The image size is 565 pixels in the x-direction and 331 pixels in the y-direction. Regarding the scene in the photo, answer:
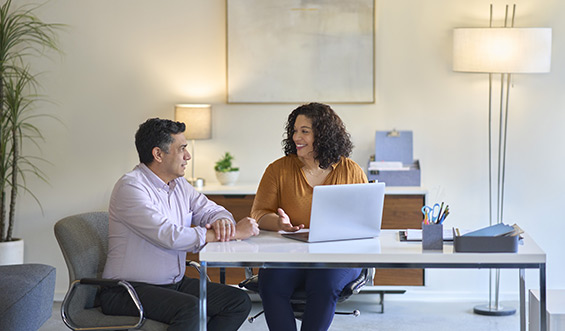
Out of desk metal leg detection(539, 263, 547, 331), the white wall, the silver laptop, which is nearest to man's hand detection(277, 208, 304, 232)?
the silver laptop

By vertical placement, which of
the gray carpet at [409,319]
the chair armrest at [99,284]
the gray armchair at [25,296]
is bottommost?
the gray carpet at [409,319]

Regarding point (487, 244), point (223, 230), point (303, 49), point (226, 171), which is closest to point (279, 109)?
point (303, 49)

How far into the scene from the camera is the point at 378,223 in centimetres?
314

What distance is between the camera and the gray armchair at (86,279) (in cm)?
299

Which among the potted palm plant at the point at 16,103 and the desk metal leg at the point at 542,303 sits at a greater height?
the potted palm plant at the point at 16,103

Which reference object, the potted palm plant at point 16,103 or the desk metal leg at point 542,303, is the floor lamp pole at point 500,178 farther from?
the potted palm plant at point 16,103

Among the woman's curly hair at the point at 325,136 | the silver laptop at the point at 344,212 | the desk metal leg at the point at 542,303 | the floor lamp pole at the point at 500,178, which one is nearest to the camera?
the desk metal leg at the point at 542,303

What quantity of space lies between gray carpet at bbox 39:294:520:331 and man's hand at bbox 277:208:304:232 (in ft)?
4.68

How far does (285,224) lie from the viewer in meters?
3.30

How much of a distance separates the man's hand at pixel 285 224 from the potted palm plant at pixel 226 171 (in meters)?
1.73

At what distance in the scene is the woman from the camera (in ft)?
11.0

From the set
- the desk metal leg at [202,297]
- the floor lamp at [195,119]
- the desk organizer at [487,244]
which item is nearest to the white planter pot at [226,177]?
the floor lamp at [195,119]

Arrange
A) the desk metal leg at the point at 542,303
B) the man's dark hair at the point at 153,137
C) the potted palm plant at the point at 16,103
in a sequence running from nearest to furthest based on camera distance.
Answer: the desk metal leg at the point at 542,303, the man's dark hair at the point at 153,137, the potted palm plant at the point at 16,103

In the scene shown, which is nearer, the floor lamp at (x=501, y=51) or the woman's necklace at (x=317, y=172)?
the woman's necklace at (x=317, y=172)
